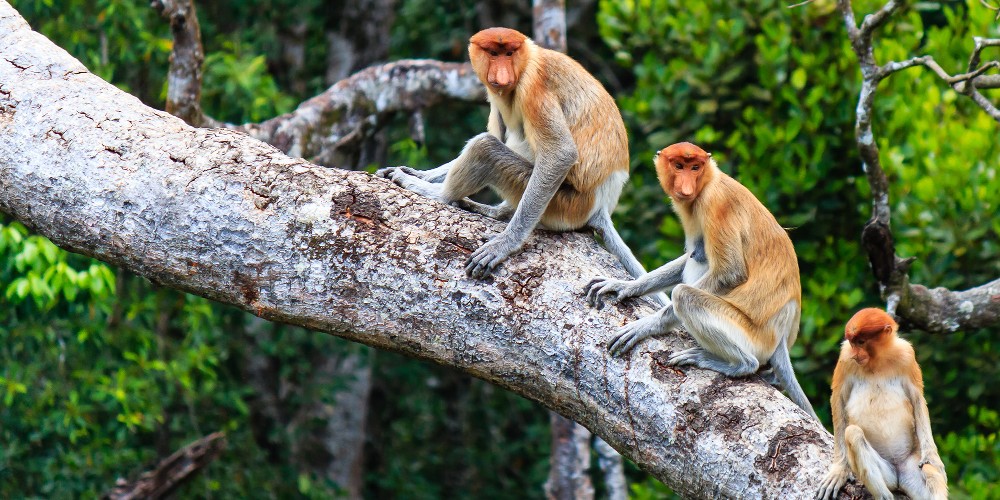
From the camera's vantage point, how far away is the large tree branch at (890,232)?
159 inches

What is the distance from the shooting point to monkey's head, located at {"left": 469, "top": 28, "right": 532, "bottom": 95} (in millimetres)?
3805

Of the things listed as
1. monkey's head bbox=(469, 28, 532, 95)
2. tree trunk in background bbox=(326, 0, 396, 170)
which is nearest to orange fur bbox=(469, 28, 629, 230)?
monkey's head bbox=(469, 28, 532, 95)

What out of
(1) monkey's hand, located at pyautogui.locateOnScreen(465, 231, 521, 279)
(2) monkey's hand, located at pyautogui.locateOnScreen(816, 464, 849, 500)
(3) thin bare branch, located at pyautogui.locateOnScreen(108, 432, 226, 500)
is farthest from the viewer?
(3) thin bare branch, located at pyautogui.locateOnScreen(108, 432, 226, 500)

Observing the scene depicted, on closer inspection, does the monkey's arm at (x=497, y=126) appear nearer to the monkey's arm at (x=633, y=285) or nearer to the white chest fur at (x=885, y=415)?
the monkey's arm at (x=633, y=285)

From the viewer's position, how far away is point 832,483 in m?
2.68

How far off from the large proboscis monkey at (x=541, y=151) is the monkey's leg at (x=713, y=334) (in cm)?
45

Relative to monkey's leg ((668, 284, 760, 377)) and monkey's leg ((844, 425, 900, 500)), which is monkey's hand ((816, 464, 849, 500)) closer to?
monkey's leg ((844, 425, 900, 500))

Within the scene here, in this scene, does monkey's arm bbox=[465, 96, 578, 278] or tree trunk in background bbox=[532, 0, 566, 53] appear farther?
tree trunk in background bbox=[532, 0, 566, 53]

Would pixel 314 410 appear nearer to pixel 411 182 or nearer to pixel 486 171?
pixel 411 182

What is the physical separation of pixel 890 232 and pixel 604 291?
1.45 meters

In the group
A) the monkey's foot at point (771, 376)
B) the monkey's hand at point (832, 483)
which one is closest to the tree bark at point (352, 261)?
the monkey's hand at point (832, 483)

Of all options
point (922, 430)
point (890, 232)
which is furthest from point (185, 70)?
point (922, 430)

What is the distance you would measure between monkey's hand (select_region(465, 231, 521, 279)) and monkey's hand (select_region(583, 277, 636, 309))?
0.93 ft

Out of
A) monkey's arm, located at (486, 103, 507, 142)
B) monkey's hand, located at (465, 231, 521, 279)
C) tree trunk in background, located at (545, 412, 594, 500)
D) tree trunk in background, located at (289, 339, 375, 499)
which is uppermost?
monkey's arm, located at (486, 103, 507, 142)
